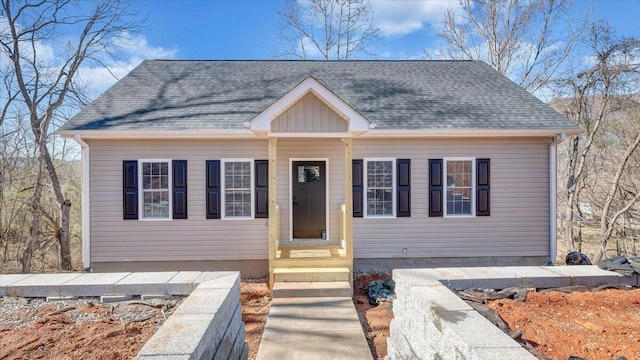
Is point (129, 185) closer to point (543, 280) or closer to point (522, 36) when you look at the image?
point (543, 280)

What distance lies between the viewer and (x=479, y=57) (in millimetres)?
17719

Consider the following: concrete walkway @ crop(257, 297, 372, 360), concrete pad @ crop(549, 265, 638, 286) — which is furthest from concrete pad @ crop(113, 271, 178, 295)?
concrete pad @ crop(549, 265, 638, 286)

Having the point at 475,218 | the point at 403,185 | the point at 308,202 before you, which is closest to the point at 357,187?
the point at 403,185

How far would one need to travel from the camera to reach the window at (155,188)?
727 cm

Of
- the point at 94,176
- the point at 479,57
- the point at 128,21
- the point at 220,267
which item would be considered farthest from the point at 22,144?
the point at 479,57

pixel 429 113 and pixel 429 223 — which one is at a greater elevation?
pixel 429 113

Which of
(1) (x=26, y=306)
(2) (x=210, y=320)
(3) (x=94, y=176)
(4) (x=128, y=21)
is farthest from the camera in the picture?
(4) (x=128, y=21)

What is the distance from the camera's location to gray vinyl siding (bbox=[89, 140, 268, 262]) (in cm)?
718

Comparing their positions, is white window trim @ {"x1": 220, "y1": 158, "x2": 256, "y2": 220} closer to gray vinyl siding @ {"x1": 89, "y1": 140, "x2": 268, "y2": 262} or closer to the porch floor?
gray vinyl siding @ {"x1": 89, "y1": 140, "x2": 268, "y2": 262}

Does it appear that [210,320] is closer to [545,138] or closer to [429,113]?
[429,113]

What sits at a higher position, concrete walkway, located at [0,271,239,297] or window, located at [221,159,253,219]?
window, located at [221,159,253,219]

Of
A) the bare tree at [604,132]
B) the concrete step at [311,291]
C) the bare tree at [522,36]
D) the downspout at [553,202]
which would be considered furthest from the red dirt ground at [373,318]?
the bare tree at [522,36]

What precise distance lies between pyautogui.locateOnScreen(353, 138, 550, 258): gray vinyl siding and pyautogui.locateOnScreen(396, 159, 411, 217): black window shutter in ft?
0.36

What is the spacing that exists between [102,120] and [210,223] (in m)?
3.00
